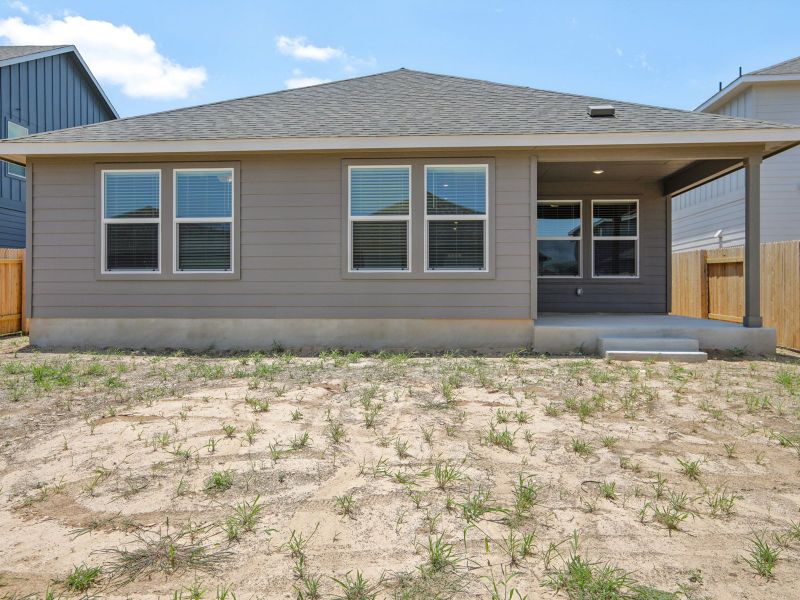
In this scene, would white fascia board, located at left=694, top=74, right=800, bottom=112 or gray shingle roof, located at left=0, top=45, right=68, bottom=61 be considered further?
gray shingle roof, located at left=0, top=45, right=68, bottom=61

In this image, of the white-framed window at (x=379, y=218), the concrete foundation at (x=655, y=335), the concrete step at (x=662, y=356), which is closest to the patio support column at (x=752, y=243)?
the concrete foundation at (x=655, y=335)

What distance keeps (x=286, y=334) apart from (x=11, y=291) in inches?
230

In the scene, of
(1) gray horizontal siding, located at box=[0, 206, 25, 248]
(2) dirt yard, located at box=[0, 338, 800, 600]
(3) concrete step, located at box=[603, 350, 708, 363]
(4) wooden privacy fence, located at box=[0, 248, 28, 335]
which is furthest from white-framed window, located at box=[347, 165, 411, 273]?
(1) gray horizontal siding, located at box=[0, 206, 25, 248]

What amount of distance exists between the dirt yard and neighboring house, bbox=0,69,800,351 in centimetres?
243

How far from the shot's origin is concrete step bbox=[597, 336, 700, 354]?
6.84 m

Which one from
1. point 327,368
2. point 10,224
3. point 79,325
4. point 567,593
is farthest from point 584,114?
point 10,224

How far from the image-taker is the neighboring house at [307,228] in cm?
723

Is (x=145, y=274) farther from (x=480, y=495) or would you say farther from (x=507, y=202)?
(x=480, y=495)

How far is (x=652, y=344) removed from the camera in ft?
22.6

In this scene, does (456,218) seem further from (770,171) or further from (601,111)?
(770,171)

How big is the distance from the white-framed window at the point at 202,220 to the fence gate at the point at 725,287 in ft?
29.2

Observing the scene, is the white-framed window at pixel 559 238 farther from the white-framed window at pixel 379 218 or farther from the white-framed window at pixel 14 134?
the white-framed window at pixel 14 134

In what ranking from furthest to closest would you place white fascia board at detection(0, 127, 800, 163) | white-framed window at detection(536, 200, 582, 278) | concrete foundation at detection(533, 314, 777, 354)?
white-framed window at detection(536, 200, 582, 278) < concrete foundation at detection(533, 314, 777, 354) < white fascia board at detection(0, 127, 800, 163)

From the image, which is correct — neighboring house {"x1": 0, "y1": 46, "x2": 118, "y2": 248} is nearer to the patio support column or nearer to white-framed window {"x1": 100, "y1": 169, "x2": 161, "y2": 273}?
white-framed window {"x1": 100, "y1": 169, "x2": 161, "y2": 273}
